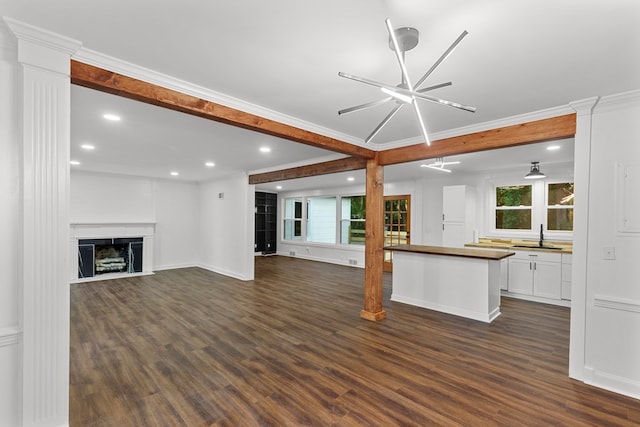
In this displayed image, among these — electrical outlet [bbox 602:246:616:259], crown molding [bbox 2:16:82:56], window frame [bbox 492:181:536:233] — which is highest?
crown molding [bbox 2:16:82:56]

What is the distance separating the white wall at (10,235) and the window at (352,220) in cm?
770

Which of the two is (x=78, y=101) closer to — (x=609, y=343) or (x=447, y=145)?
(x=447, y=145)

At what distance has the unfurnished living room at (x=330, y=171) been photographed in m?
1.74

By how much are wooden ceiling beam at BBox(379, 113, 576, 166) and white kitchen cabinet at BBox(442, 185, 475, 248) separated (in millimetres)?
2968

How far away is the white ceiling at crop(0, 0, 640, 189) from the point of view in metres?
1.57

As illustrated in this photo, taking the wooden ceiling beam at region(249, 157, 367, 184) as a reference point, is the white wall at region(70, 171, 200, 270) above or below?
below

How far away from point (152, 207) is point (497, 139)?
25.5ft

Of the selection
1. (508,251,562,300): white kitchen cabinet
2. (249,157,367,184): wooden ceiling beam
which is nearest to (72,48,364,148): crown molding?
(249,157,367,184): wooden ceiling beam

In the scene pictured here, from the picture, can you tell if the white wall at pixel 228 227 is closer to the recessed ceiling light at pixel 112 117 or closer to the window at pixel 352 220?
the window at pixel 352 220

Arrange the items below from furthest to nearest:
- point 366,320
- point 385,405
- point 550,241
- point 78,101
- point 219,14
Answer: point 550,241 < point 366,320 < point 78,101 < point 385,405 < point 219,14

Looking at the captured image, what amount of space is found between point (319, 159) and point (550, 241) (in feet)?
15.5

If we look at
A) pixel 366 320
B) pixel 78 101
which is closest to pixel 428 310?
pixel 366 320

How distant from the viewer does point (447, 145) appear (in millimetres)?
3578

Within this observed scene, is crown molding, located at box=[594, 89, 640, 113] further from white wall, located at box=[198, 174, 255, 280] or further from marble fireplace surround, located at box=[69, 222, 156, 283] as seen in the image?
marble fireplace surround, located at box=[69, 222, 156, 283]
